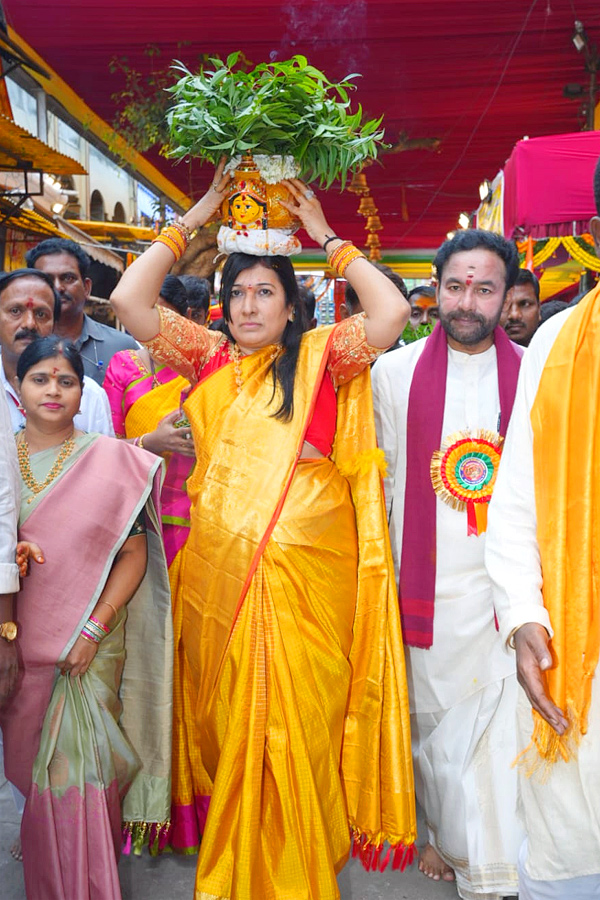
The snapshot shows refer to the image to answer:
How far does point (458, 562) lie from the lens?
324cm

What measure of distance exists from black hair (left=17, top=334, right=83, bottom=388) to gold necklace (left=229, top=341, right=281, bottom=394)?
0.50 meters

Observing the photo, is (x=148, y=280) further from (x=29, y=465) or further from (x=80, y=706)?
(x=80, y=706)

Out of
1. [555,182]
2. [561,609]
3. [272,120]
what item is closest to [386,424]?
[272,120]

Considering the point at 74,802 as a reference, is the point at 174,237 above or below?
above

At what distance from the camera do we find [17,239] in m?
10.0

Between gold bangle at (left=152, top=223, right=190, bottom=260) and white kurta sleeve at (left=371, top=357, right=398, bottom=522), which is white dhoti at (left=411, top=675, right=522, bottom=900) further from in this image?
gold bangle at (left=152, top=223, right=190, bottom=260)

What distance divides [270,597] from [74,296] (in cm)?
230

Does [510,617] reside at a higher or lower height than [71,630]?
higher

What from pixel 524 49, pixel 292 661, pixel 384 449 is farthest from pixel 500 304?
pixel 524 49

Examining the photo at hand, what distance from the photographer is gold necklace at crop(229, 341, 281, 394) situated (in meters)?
3.08

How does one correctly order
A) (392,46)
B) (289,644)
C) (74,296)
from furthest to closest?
(392,46) → (74,296) → (289,644)

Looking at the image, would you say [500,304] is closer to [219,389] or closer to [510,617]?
[219,389]

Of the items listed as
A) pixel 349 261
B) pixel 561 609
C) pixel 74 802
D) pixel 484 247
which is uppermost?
pixel 484 247

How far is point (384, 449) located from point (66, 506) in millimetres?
1214
